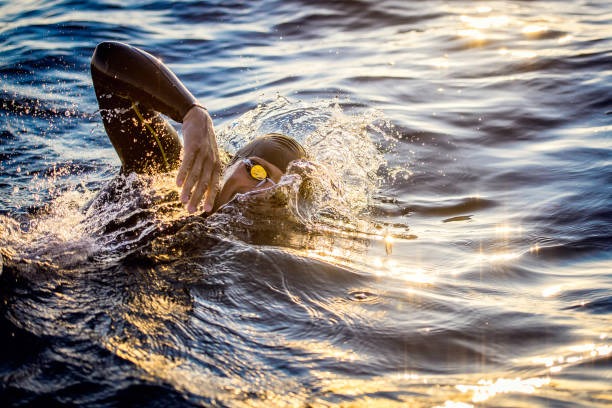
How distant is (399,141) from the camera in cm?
654

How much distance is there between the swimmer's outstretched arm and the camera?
3406 mm

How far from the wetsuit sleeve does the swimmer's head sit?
2.35 feet

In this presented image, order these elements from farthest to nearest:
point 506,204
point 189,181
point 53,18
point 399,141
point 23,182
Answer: point 53,18 → point 399,141 → point 23,182 → point 506,204 → point 189,181

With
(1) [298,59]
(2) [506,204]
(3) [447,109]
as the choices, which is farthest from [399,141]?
(1) [298,59]

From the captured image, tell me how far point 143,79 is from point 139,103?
0.23 meters

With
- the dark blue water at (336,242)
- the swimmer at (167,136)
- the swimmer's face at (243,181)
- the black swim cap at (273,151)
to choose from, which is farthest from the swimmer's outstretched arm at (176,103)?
the black swim cap at (273,151)

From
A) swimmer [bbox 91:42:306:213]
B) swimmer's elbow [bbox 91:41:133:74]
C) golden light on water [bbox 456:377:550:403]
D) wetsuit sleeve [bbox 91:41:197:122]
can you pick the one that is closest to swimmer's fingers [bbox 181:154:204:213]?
swimmer [bbox 91:42:306:213]

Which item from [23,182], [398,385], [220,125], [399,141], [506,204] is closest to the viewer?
[398,385]

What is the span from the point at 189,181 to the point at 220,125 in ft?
12.7

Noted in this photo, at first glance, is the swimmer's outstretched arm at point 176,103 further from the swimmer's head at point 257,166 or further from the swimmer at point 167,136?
the swimmer's head at point 257,166

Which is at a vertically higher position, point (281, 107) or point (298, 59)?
point (298, 59)

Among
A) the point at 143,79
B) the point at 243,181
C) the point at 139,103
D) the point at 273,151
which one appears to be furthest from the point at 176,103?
the point at 273,151

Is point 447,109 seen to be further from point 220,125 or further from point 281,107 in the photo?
point 220,125

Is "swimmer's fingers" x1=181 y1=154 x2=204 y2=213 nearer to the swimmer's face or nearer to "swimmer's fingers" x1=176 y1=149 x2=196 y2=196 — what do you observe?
"swimmer's fingers" x1=176 y1=149 x2=196 y2=196
